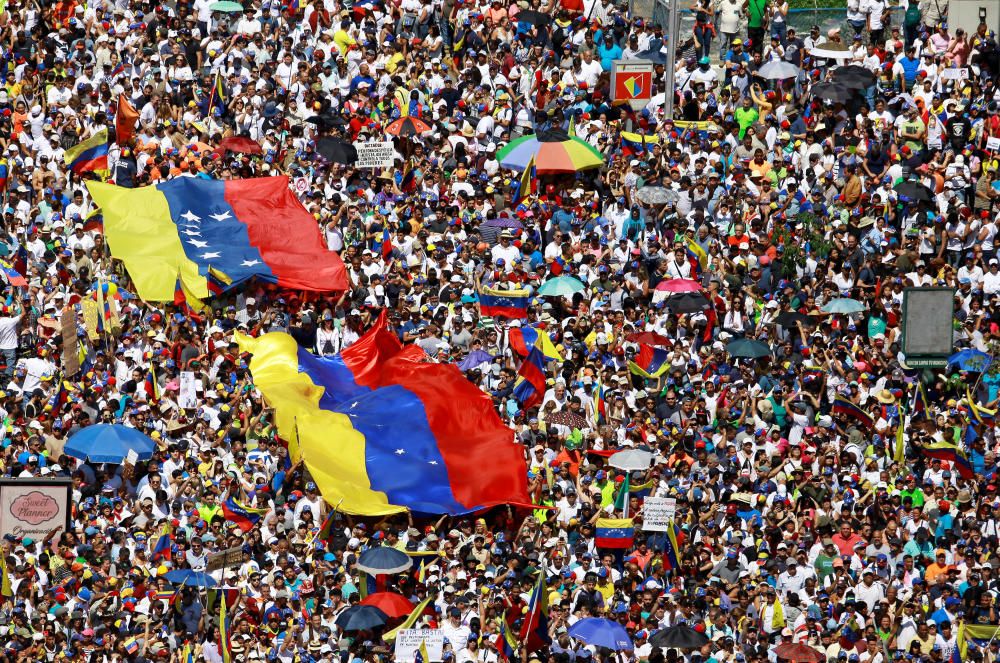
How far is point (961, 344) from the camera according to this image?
43.4 m

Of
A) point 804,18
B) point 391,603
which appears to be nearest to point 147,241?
point 391,603

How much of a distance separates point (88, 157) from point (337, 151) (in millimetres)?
3888

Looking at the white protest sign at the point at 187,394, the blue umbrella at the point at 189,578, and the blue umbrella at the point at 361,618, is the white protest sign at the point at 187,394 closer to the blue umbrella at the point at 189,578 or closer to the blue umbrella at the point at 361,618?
the blue umbrella at the point at 189,578

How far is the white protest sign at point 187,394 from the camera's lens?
41.7 m

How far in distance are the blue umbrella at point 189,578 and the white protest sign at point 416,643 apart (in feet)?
8.76

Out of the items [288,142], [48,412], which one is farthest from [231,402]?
[288,142]

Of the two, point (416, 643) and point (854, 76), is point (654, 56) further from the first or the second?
point (416, 643)

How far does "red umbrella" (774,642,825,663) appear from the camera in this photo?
124 ft

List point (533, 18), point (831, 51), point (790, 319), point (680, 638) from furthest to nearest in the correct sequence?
1. point (533, 18)
2. point (831, 51)
3. point (790, 319)
4. point (680, 638)

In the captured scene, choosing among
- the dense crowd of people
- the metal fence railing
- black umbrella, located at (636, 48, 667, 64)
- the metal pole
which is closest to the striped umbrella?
the dense crowd of people

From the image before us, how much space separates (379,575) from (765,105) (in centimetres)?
1235

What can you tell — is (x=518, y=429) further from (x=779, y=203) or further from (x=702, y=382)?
(x=779, y=203)

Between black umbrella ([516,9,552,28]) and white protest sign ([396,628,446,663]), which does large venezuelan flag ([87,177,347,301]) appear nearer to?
black umbrella ([516,9,552,28])

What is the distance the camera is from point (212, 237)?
45312 mm
